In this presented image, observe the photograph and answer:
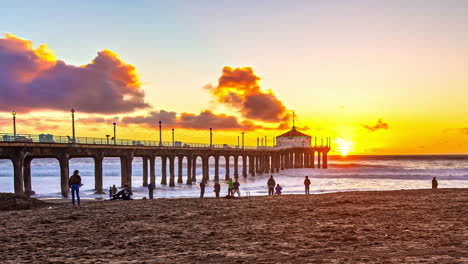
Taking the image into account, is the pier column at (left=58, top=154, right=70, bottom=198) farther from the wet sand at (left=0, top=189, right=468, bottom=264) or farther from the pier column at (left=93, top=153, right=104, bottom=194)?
the wet sand at (left=0, top=189, right=468, bottom=264)

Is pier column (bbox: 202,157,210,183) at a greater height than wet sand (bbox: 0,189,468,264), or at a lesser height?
lesser

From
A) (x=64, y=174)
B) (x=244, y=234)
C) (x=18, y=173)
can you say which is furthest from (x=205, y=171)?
(x=244, y=234)

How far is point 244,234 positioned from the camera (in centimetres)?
1173

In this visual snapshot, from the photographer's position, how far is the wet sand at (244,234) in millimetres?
8945

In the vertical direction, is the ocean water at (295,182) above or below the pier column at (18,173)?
below

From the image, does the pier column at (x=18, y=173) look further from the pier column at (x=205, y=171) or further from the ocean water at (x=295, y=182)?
the pier column at (x=205, y=171)

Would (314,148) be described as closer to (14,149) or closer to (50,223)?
(14,149)

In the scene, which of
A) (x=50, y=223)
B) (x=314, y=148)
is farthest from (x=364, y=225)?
(x=314, y=148)

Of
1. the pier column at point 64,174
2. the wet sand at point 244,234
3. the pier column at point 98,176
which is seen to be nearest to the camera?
the wet sand at point 244,234

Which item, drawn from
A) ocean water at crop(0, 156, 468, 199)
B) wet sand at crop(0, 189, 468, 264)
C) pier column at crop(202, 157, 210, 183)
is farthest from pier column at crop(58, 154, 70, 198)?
pier column at crop(202, 157, 210, 183)

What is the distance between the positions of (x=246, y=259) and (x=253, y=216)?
6.68 metres

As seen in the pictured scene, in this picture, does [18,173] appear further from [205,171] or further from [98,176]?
[205,171]

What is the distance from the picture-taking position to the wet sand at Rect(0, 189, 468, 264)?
29.3 feet

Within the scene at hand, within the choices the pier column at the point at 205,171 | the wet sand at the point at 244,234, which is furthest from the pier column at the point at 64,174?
the pier column at the point at 205,171
